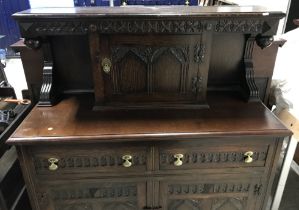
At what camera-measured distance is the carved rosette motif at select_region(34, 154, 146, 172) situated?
0.95 m

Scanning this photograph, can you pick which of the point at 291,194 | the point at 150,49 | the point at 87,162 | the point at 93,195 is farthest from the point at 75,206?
the point at 291,194

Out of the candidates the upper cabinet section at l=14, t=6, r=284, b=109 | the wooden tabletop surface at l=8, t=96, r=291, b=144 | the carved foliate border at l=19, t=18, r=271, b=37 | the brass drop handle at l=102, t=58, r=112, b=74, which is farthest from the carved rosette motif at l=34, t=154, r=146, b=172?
A: the carved foliate border at l=19, t=18, r=271, b=37

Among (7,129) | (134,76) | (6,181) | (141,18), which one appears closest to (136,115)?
(134,76)

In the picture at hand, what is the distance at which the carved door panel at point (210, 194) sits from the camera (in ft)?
3.40

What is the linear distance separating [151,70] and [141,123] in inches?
A: 8.7

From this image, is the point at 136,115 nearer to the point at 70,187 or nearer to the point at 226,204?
the point at 70,187

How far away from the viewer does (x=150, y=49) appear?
98cm

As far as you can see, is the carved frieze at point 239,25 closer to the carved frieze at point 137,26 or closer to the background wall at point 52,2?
the carved frieze at point 137,26

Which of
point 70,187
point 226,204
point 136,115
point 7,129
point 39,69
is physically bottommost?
point 226,204

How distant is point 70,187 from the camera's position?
39.8 inches

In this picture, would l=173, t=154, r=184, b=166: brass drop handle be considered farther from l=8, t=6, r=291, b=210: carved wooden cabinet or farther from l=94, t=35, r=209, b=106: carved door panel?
l=94, t=35, r=209, b=106: carved door panel

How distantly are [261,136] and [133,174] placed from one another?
496 mm

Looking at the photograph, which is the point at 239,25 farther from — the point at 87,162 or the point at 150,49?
the point at 87,162

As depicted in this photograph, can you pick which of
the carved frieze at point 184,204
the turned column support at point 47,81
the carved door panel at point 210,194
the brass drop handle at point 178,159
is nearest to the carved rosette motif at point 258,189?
the carved door panel at point 210,194
